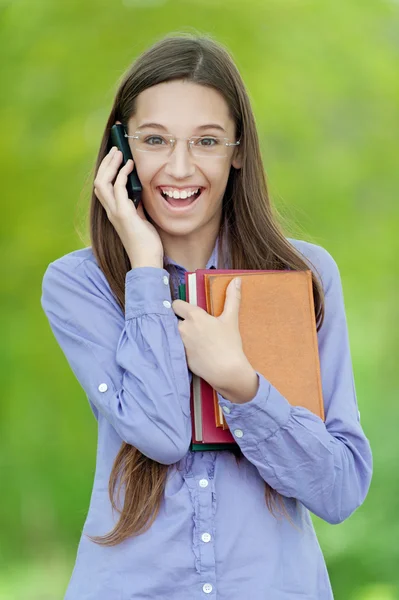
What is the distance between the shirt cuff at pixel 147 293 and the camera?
1.62 m

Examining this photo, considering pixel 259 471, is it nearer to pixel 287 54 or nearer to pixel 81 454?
pixel 81 454

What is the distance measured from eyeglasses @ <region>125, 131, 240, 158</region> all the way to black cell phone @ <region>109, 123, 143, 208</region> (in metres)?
0.03

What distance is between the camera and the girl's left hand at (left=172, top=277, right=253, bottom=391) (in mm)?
1524

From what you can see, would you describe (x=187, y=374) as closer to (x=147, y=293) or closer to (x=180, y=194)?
(x=147, y=293)

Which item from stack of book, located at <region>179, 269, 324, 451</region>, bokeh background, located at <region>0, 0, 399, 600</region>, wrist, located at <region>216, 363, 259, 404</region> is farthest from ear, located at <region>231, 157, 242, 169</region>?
bokeh background, located at <region>0, 0, 399, 600</region>

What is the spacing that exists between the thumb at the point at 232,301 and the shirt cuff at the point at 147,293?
11 cm

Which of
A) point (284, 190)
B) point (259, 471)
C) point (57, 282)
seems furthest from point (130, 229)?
point (284, 190)

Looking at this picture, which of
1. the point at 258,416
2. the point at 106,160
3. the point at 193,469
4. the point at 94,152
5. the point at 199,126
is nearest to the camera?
the point at 258,416

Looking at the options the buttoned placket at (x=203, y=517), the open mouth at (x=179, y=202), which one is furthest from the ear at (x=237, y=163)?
the buttoned placket at (x=203, y=517)

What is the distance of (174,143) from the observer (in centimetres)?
171

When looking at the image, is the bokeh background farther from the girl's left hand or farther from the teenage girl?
the girl's left hand

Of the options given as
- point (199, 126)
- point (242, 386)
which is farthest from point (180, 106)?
point (242, 386)

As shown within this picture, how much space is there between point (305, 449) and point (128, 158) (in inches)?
27.0

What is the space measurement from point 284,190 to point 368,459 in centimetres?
294
